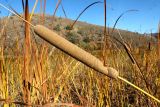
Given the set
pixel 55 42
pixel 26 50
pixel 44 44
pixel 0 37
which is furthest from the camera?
pixel 0 37

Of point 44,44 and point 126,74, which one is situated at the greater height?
point 44,44

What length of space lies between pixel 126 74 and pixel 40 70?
81.0 inches

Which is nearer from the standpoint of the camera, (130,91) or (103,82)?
(103,82)

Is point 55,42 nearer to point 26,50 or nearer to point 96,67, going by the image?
point 96,67

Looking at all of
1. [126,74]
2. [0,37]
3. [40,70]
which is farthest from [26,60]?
[126,74]

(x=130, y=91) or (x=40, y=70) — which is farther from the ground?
(x=40, y=70)

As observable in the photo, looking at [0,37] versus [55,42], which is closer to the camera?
[55,42]

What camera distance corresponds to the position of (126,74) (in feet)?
11.0

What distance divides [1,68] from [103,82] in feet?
2.05

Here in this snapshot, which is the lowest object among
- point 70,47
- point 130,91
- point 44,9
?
point 130,91

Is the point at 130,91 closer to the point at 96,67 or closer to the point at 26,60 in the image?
the point at 26,60

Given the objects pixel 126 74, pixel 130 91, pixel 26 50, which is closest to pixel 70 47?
pixel 26 50

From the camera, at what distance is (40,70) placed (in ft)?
4.57

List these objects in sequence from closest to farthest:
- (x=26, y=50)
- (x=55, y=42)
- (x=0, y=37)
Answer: (x=55, y=42), (x=26, y=50), (x=0, y=37)
